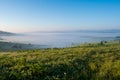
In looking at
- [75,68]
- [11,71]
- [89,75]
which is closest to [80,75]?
[89,75]

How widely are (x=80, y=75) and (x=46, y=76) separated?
2.04 meters

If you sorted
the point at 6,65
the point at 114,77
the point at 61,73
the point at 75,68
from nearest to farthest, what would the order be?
the point at 114,77 < the point at 61,73 < the point at 75,68 < the point at 6,65

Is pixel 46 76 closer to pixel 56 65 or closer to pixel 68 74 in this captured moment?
pixel 68 74

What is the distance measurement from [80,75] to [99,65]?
3.21m

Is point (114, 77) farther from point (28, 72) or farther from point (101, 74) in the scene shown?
Result: point (28, 72)

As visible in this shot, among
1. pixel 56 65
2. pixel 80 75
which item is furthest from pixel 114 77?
pixel 56 65

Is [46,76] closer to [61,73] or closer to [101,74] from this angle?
[61,73]

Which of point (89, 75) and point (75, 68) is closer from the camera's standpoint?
point (89, 75)

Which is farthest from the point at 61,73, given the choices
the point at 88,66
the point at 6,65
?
Answer: the point at 6,65

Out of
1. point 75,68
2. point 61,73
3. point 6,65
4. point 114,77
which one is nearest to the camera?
point 114,77

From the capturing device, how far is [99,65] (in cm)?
1817

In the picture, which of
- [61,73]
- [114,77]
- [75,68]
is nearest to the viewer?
[114,77]

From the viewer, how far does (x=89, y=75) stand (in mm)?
15391

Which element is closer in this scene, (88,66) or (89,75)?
(89,75)
